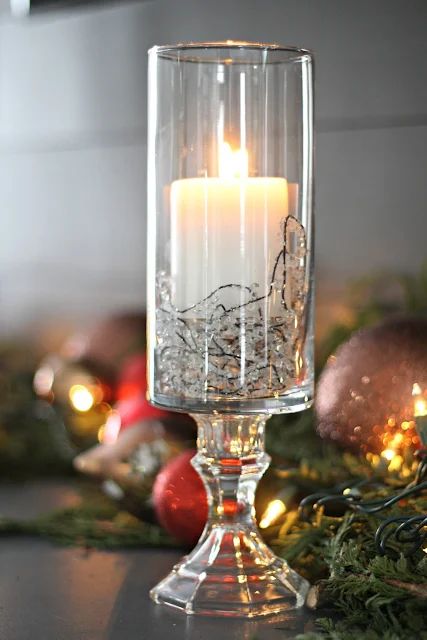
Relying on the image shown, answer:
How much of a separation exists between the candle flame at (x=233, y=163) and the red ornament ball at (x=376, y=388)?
23cm

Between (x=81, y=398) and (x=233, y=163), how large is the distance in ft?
1.80

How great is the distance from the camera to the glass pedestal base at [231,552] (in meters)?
0.70

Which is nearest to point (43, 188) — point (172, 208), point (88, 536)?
point (88, 536)

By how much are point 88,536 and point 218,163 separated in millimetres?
366

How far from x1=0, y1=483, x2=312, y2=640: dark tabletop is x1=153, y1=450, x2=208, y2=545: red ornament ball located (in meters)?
0.02

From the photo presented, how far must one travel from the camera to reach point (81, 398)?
1.18 meters

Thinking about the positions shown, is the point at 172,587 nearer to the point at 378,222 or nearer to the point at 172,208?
the point at 172,208

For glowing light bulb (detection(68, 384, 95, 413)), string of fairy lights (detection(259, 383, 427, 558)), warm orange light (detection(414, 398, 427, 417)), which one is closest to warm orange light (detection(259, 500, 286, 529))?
string of fairy lights (detection(259, 383, 427, 558))

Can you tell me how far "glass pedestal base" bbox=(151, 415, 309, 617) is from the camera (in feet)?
2.29

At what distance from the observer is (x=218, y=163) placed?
693 millimetres

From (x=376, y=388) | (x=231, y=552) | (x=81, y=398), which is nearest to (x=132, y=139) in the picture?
(x=81, y=398)

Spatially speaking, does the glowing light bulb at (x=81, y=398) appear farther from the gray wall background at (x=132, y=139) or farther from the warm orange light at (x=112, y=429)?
the gray wall background at (x=132, y=139)

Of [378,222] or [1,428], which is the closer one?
[378,222]

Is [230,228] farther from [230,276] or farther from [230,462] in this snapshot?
[230,462]
